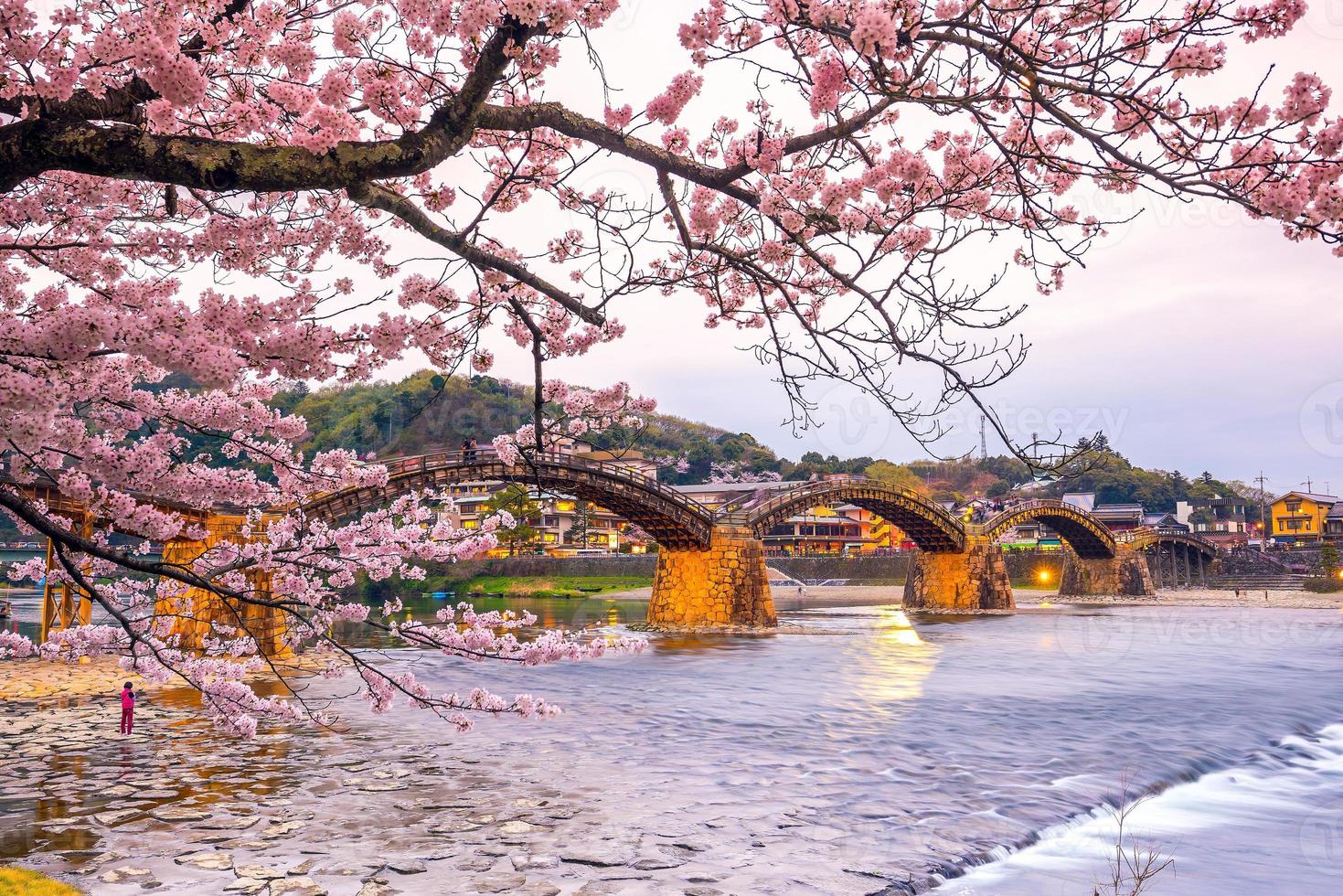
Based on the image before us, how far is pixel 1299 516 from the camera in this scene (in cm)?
8294

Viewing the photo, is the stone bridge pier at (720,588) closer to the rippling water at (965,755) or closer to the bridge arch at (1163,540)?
the rippling water at (965,755)

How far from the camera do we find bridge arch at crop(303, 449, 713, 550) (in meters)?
27.4

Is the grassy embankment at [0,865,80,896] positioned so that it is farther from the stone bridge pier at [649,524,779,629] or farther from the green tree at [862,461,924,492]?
the green tree at [862,461,924,492]

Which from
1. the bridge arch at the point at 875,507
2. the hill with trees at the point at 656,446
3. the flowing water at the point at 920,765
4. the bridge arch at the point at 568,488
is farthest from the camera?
the hill with trees at the point at 656,446

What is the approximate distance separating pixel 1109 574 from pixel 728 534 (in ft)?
136

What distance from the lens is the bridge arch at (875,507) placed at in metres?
41.3

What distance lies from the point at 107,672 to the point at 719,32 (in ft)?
76.0

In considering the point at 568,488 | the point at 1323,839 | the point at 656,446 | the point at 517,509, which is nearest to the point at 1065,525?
the point at 568,488

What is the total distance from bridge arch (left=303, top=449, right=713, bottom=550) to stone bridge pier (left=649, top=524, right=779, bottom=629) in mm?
764

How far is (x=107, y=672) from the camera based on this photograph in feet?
71.3

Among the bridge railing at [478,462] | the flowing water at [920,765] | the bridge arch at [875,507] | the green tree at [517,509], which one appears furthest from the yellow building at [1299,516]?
the bridge railing at [478,462]

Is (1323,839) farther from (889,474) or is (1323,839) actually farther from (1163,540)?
(889,474)

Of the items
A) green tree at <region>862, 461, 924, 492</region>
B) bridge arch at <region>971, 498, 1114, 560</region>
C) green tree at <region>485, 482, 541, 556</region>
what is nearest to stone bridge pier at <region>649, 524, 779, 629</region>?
bridge arch at <region>971, 498, 1114, 560</region>

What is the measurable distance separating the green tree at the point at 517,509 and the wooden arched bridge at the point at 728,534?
25626mm
